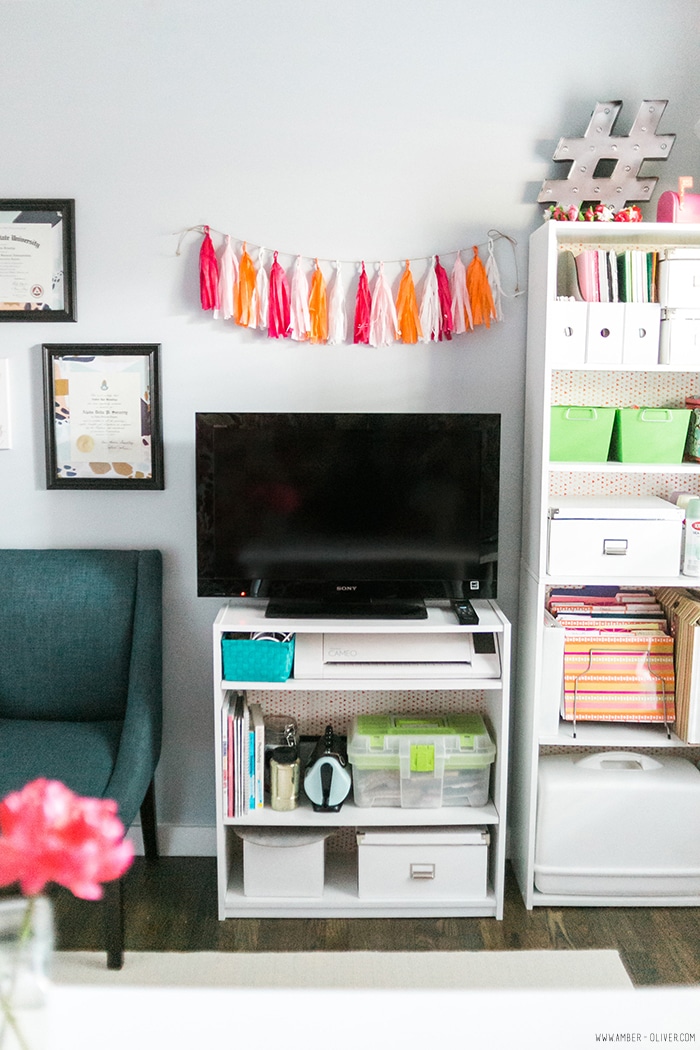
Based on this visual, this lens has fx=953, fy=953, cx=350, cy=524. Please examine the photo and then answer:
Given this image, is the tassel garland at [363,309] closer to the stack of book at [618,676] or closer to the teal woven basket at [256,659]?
the teal woven basket at [256,659]

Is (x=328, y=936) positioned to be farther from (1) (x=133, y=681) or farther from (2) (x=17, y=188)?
(2) (x=17, y=188)

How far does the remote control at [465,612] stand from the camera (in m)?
2.58

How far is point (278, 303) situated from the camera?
2729 mm

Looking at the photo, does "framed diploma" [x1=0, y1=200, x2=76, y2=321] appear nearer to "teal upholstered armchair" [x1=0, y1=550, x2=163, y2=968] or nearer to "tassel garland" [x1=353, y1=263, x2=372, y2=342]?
"teal upholstered armchair" [x1=0, y1=550, x2=163, y2=968]

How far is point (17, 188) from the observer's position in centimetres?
277

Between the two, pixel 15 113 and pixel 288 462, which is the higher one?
pixel 15 113

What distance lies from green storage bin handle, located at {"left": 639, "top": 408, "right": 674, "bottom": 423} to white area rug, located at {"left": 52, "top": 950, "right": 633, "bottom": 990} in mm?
1420

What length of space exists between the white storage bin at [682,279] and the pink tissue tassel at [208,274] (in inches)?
49.0

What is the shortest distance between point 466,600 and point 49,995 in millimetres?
1737

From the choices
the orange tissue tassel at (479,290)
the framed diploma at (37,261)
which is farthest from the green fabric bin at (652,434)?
the framed diploma at (37,261)

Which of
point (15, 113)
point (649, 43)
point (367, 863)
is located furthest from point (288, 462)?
point (649, 43)

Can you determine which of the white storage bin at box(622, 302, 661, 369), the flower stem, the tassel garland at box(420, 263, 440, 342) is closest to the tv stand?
the tassel garland at box(420, 263, 440, 342)

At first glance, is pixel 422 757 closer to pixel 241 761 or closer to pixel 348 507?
pixel 241 761

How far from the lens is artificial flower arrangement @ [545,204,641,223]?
8.43 feet
